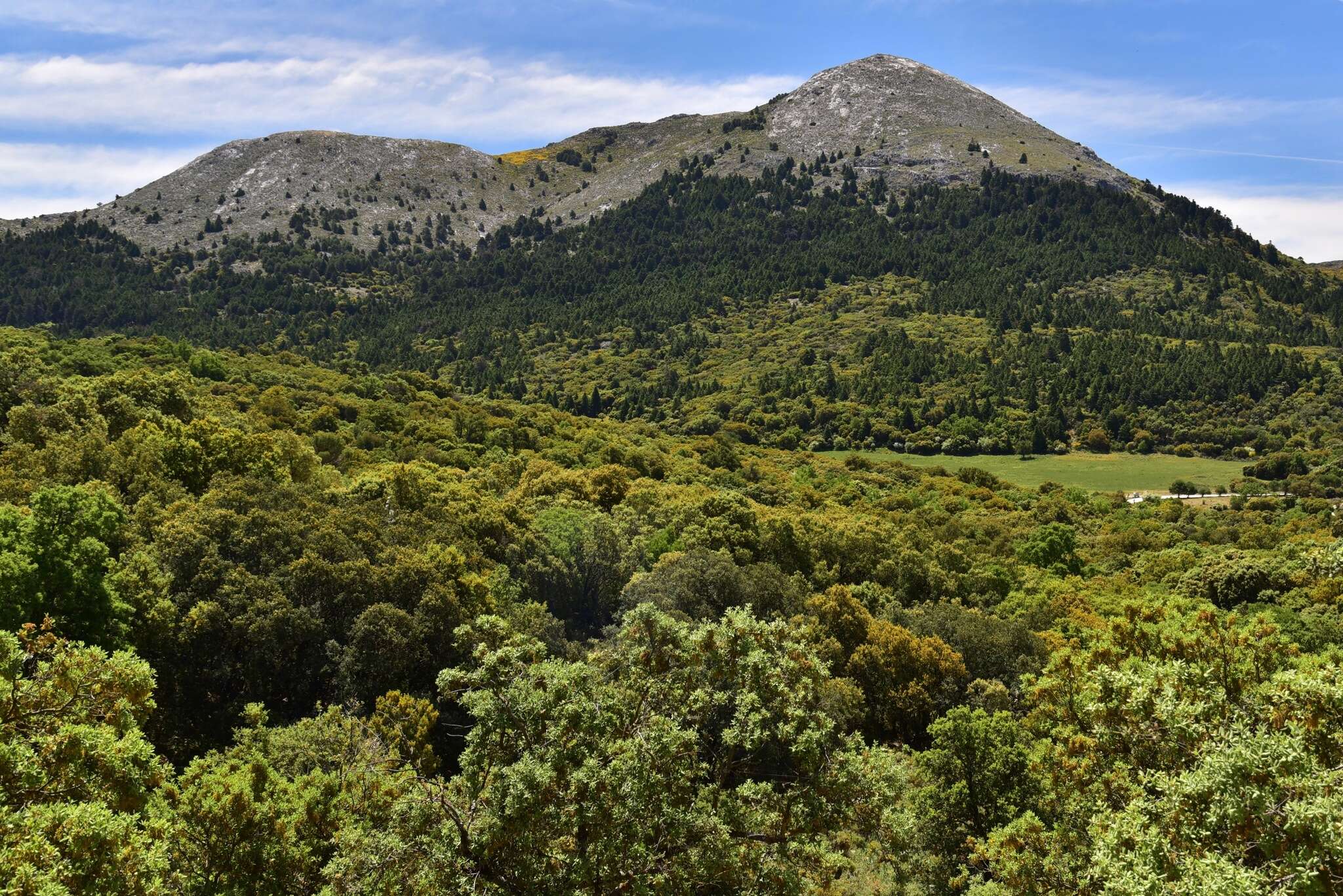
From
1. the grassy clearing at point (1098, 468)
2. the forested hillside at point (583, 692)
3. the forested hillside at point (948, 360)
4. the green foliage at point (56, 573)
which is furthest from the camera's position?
the forested hillside at point (948, 360)

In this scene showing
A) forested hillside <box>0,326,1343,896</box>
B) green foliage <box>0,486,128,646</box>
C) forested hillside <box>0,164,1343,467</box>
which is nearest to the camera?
forested hillside <box>0,326,1343,896</box>

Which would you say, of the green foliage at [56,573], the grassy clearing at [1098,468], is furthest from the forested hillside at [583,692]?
the grassy clearing at [1098,468]

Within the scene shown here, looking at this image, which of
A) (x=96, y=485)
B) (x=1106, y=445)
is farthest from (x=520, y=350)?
(x=96, y=485)

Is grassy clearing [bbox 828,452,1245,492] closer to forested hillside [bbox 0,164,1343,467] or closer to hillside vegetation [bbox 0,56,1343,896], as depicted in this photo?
forested hillside [bbox 0,164,1343,467]

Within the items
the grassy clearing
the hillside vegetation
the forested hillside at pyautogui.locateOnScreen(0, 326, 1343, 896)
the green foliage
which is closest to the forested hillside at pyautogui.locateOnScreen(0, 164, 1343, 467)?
the grassy clearing

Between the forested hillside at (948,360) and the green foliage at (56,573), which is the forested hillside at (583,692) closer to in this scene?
the green foliage at (56,573)

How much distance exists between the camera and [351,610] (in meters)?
28.5

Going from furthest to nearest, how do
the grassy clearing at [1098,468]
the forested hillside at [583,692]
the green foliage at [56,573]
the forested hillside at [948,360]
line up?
the forested hillside at [948,360] → the grassy clearing at [1098,468] → the green foliage at [56,573] → the forested hillside at [583,692]

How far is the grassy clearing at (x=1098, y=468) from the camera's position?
11512cm

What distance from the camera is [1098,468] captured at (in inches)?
4911

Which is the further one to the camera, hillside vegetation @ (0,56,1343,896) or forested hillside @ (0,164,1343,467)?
forested hillside @ (0,164,1343,467)

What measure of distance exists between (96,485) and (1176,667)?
33629 millimetres

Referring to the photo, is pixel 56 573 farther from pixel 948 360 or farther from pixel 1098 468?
pixel 948 360

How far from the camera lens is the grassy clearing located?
4532 inches
